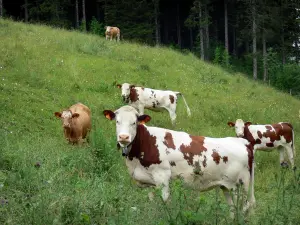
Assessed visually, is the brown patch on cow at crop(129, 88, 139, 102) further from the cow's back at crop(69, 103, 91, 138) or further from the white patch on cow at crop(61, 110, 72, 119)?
the white patch on cow at crop(61, 110, 72, 119)

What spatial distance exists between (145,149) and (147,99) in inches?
373

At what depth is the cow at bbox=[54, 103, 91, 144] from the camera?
11445 mm

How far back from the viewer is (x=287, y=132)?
43.9ft

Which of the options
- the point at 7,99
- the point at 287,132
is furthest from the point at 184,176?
the point at 7,99

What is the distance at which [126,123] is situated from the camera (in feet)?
21.8

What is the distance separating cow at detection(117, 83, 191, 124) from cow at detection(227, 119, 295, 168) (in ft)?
11.3

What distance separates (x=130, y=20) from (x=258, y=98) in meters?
25.8

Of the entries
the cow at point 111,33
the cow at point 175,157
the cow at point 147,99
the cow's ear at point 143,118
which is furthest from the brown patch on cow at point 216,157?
the cow at point 111,33

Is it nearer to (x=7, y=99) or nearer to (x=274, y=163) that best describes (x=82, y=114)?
(x=7, y=99)

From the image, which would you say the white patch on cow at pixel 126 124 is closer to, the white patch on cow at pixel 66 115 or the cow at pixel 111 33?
the white patch on cow at pixel 66 115

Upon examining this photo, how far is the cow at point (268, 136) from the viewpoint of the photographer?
13.2 metres

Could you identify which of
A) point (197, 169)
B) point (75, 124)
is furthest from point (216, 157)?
point (75, 124)

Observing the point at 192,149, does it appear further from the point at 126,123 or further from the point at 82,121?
the point at 82,121

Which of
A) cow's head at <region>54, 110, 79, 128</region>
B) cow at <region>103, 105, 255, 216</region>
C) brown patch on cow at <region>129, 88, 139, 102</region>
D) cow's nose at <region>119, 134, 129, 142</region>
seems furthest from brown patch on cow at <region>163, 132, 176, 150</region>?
brown patch on cow at <region>129, 88, 139, 102</region>
